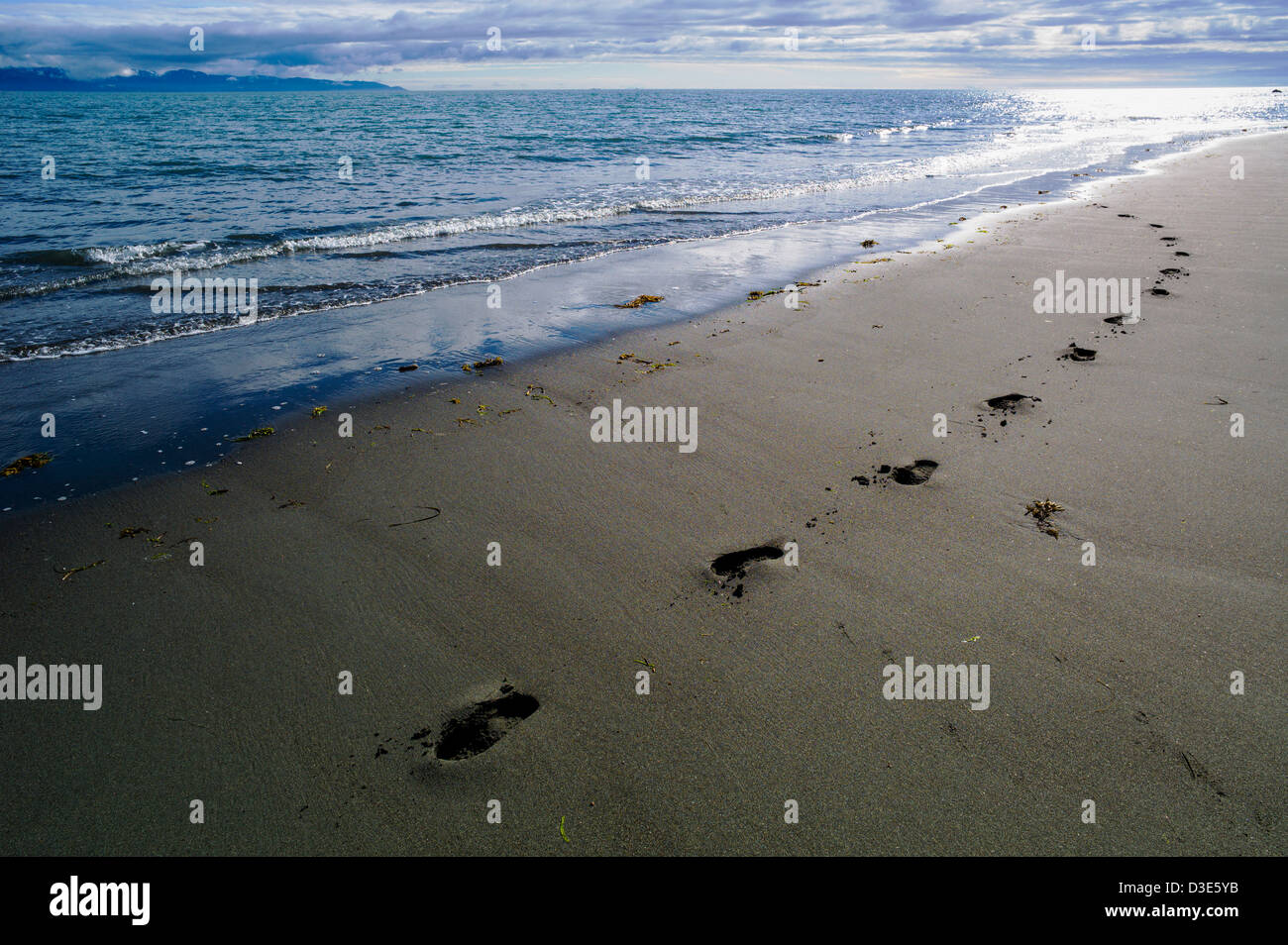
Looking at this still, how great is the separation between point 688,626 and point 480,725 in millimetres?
1153

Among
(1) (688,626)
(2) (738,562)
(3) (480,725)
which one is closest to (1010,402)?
(2) (738,562)

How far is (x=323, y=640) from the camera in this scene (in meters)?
3.59

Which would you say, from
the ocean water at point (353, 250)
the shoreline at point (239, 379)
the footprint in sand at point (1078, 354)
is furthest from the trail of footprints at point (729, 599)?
the ocean water at point (353, 250)

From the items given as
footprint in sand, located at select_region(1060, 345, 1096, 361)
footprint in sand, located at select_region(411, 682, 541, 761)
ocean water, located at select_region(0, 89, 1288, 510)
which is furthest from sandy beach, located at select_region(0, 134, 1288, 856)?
ocean water, located at select_region(0, 89, 1288, 510)

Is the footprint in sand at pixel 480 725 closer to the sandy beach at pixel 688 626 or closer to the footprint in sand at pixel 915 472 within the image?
the sandy beach at pixel 688 626

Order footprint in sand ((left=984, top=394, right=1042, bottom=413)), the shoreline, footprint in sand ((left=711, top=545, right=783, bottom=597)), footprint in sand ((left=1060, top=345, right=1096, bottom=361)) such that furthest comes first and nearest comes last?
footprint in sand ((left=1060, top=345, right=1096, bottom=361)) → footprint in sand ((left=984, top=394, right=1042, bottom=413)) → the shoreline → footprint in sand ((left=711, top=545, right=783, bottom=597))

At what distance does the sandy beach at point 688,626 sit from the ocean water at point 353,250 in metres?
1.38

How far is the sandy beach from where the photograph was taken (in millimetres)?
2715

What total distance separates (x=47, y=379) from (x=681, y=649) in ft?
23.9

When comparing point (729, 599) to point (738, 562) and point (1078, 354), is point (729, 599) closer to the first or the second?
point (738, 562)

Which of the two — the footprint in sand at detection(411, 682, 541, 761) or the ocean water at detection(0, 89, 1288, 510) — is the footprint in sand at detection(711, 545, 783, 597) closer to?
the footprint in sand at detection(411, 682, 541, 761)

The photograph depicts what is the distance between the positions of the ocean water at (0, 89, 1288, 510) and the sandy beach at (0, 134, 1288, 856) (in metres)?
1.38

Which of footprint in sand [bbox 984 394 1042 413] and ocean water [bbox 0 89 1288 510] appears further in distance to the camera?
ocean water [bbox 0 89 1288 510]

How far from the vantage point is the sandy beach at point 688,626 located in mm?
2715
